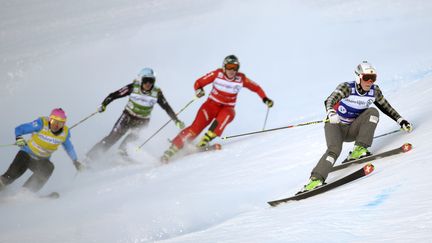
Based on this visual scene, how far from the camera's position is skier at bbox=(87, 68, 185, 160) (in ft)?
31.0

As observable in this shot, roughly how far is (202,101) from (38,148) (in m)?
6.04

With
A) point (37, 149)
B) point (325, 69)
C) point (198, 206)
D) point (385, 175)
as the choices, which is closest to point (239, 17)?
point (325, 69)

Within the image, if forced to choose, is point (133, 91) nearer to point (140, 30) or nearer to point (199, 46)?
point (199, 46)

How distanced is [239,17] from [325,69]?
720 centimetres

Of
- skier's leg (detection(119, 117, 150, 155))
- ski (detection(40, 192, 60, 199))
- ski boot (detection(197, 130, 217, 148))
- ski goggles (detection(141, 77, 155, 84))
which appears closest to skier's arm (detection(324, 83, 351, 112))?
ski boot (detection(197, 130, 217, 148))

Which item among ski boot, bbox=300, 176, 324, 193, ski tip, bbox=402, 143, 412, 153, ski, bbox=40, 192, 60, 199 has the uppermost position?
ski tip, bbox=402, 143, 412, 153

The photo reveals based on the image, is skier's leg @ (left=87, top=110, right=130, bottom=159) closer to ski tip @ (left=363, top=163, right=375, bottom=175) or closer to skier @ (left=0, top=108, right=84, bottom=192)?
skier @ (left=0, top=108, right=84, bottom=192)

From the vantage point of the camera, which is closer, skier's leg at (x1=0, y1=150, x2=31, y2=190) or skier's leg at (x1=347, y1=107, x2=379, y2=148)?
skier's leg at (x1=347, y1=107, x2=379, y2=148)

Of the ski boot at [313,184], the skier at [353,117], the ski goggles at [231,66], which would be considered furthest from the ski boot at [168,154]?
the ski boot at [313,184]

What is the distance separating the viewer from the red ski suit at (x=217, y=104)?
9.20 meters

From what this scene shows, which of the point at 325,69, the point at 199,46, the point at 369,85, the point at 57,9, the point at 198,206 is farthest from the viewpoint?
the point at 57,9

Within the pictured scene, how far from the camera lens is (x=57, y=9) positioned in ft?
74.4

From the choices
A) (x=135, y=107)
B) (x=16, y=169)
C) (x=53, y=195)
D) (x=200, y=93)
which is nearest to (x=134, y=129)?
(x=135, y=107)

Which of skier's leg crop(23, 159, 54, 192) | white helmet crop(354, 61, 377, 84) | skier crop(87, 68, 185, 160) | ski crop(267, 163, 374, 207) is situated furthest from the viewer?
skier crop(87, 68, 185, 160)
